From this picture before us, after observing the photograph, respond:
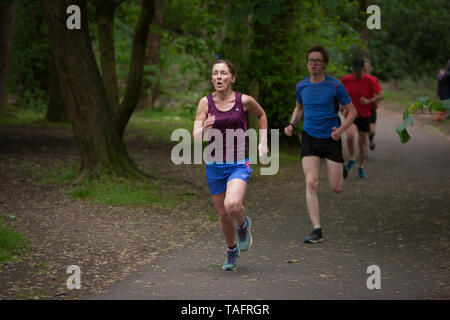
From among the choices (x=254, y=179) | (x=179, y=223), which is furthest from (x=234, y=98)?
(x=254, y=179)

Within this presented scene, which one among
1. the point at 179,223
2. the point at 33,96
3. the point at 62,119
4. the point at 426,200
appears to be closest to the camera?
the point at 179,223

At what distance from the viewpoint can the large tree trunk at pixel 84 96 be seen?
36.3 feet

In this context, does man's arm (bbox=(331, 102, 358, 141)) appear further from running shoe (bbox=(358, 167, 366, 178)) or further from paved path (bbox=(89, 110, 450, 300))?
running shoe (bbox=(358, 167, 366, 178))

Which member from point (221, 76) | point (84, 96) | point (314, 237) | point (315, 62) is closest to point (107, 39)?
point (84, 96)

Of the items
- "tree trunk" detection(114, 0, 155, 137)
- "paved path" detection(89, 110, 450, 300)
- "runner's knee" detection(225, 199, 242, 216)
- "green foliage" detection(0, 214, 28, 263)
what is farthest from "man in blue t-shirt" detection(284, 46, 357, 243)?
"tree trunk" detection(114, 0, 155, 137)

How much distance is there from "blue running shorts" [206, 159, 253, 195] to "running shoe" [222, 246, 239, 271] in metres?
0.63

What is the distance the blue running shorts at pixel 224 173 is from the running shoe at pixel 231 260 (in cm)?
63

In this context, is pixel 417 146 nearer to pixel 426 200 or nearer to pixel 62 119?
pixel 426 200

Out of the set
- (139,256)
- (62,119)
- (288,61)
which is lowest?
(139,256)

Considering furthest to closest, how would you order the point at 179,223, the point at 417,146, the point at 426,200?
1. the point at 417,146
2. the point at 426,200
3. the point at 179,223

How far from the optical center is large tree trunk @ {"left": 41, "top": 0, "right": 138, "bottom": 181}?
11.1 metres
